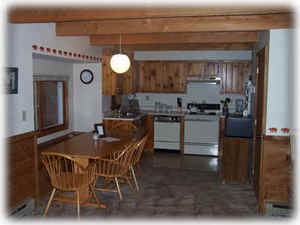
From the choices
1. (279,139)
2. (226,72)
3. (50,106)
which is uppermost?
(226,72)

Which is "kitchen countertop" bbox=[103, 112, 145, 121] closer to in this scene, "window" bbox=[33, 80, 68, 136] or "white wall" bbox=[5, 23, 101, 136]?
"window" bbox=[33, 80, 68, 136]

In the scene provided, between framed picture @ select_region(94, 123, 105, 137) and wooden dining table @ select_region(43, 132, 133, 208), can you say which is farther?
framed picture @ select_region(94, 123, 105, 137)

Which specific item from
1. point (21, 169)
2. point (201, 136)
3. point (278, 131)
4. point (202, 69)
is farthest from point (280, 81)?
point (21, 169)

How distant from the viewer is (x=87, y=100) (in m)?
5.89

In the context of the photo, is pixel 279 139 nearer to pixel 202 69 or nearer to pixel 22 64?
pixel 22 64

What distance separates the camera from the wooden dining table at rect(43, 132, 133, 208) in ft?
11.4

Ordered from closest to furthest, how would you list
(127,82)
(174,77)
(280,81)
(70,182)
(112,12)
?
(112,12), (70,182), (280,81), (127,82), (174,77)

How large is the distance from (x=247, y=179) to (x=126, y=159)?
1.97 meters

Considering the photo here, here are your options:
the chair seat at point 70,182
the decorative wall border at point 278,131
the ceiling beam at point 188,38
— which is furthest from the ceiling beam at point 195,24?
the chair seat at point 70,182

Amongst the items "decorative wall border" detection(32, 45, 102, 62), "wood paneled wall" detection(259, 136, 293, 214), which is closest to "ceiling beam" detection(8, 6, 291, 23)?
"decorative wall border" detection(32, 45, 102, 62)

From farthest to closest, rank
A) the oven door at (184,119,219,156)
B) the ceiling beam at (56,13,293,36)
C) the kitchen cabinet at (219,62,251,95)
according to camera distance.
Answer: the kitchen cabinet at (219,62,251,95)
the oven door at (184,119,219,156)
the ceiling beam at (56,13,293,36)

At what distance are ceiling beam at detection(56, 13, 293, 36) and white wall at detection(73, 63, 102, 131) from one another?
1.75 meters

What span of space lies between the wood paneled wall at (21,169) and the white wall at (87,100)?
2248mm

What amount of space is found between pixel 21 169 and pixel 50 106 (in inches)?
77.4
